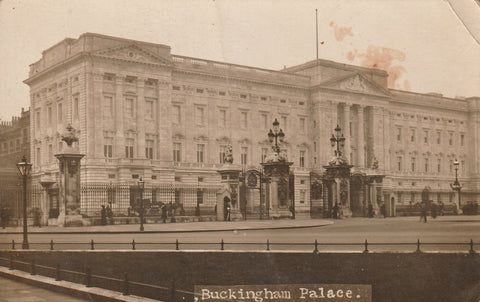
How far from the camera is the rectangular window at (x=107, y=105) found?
51.2 meters

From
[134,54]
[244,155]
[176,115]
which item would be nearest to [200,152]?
[176,115]

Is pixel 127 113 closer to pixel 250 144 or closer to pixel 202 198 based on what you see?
pixel 202 198

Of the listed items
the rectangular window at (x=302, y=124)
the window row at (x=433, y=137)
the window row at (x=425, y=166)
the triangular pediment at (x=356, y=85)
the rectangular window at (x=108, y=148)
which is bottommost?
the window row at (x=425, y=166)

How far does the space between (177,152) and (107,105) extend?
8802 millimetres

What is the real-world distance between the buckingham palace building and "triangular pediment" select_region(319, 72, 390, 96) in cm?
16

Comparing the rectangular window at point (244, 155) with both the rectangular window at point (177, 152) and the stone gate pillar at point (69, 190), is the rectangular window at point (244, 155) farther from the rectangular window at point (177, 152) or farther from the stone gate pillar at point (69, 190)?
the stone gate pillar at point (69, 190)

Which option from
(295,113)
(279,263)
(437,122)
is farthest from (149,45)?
(279,263)

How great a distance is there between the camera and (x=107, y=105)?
51531mm

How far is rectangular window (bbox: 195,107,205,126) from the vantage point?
58.8m

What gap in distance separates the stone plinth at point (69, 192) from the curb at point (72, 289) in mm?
10094

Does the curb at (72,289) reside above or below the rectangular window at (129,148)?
below

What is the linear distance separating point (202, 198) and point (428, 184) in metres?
26.9

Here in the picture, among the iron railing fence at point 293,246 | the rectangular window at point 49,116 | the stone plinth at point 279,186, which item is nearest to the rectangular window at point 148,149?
the rectangular window at point 49,116

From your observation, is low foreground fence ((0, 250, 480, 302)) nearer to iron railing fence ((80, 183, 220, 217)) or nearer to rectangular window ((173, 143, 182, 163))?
iron railing fence ((80, 183, 220, 217))
